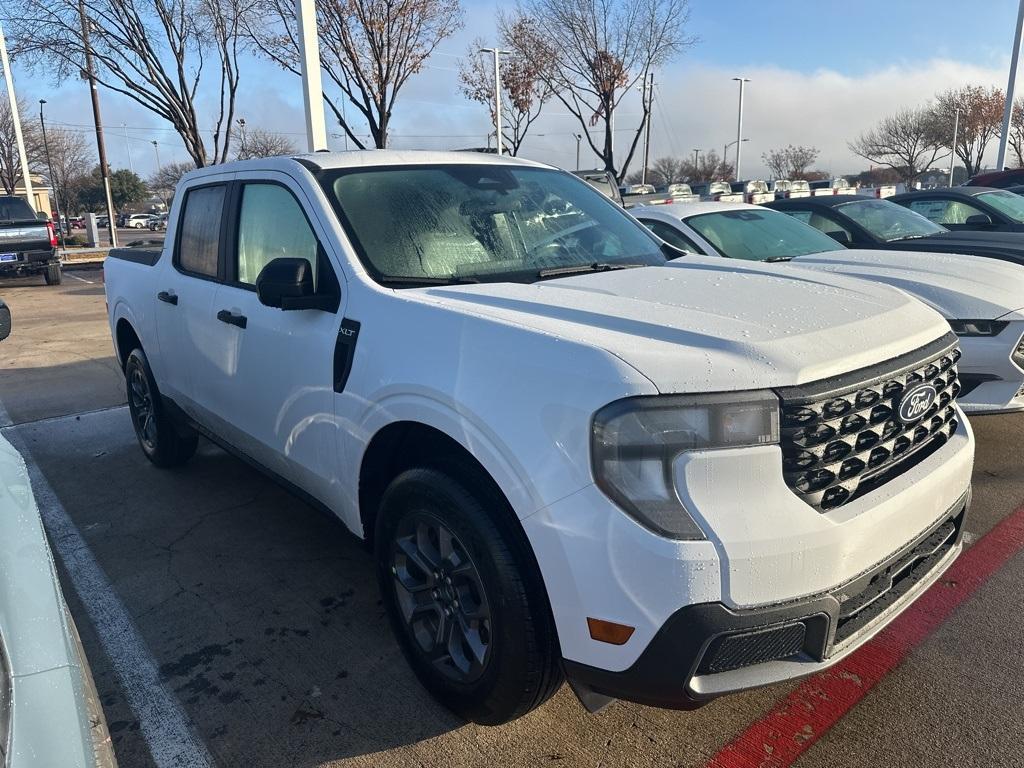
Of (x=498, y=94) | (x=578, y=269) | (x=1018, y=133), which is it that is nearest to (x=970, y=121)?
(x=1018, y=133)

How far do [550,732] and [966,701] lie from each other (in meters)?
1.40

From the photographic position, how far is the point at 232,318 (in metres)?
3.57

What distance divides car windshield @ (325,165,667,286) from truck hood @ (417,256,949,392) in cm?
21

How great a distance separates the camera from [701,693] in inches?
75.9

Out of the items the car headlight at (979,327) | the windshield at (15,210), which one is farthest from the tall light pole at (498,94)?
the car headlight at (979,327)

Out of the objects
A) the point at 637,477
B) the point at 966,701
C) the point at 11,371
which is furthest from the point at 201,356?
the point at 11,371

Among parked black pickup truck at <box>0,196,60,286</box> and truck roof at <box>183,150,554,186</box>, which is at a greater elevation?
truck roof at <box>183,150,554,186</box>

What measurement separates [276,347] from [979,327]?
3909 millimetres

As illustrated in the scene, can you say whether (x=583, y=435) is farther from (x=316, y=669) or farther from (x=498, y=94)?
(x=498, y=94)

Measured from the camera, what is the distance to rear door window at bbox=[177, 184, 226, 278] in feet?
13.0

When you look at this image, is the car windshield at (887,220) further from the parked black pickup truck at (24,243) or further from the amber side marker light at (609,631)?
the parked black pickup truck at (24,243)

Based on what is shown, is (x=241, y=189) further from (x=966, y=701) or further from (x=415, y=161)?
(x=966, y=701)

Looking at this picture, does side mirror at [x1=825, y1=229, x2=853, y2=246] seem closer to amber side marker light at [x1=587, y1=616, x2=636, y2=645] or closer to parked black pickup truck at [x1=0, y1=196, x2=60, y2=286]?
amber side marker light at [x1=587, y1=616, x2=636, y2=645]

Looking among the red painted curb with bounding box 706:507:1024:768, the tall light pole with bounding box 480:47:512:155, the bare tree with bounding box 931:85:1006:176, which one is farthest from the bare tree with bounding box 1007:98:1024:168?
the red painted curb with bounding box 706:507:1024:768
